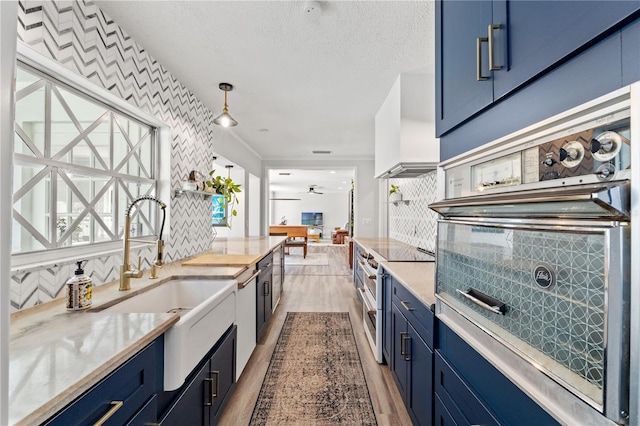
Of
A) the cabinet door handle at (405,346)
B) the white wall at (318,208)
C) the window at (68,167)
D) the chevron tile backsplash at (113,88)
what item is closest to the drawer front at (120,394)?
the chevron tile backsplash at (113,88)

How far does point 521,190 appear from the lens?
718mm

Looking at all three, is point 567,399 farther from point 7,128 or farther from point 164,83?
point 164,83

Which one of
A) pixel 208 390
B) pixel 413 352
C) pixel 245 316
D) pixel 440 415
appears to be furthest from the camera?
pixel 245 316

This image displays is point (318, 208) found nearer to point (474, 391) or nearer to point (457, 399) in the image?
point (457, 399)

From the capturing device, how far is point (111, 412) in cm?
74

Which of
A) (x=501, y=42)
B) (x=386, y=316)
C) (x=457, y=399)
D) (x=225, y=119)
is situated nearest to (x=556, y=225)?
(x=501, y=42)

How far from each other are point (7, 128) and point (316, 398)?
2019 mm

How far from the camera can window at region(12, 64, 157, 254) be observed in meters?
1.27

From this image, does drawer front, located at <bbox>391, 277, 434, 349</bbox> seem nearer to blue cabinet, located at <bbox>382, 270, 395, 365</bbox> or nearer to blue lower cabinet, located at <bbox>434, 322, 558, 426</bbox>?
blue lower cabinet, located at <bbox>434, 322, 558, 426</bbox>

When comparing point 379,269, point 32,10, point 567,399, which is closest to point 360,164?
point 379,269

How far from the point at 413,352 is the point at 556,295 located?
1061mm

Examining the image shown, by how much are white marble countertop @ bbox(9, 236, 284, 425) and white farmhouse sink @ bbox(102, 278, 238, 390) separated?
8 centimetres

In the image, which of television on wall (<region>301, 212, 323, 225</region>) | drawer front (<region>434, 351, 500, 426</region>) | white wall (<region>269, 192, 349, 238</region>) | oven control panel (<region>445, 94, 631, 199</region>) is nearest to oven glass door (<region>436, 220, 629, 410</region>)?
oven control panel (<region>445, 94, 631, 199</region>)

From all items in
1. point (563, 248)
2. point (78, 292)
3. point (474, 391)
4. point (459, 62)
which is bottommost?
point (474, 391)
